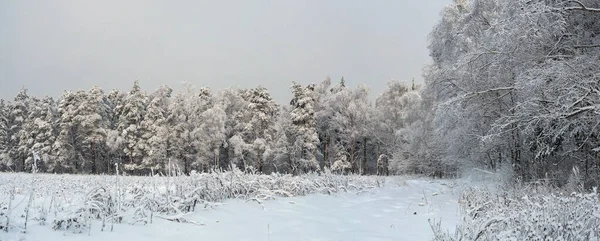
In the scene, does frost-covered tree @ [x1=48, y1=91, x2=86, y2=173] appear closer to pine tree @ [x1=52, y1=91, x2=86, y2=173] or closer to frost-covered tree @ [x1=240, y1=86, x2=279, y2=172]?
pine tree @ [x1=52, y1=91, x2=86, y2=173]

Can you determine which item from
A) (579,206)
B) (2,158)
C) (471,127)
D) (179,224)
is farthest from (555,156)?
(2,158)

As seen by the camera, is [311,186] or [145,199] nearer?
[145,199]

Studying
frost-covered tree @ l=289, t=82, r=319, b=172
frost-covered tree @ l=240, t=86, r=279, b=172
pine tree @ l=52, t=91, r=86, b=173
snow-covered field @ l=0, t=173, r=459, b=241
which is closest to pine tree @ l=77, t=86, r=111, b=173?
pine tree @ l=52, t=91, r=86, b=173

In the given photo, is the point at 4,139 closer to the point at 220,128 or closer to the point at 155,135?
the point at 155,135

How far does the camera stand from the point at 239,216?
6863 millimetres

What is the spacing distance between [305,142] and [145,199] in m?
28.9

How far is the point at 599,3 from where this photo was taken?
983cm

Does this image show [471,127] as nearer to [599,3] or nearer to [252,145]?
[599,3]

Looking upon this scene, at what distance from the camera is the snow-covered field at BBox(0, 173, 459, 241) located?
4.73 meters

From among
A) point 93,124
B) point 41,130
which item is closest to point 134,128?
point 93,124

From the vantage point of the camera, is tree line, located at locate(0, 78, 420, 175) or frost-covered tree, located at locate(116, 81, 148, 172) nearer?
tree line, located at locate(0, 78, 420, 175)

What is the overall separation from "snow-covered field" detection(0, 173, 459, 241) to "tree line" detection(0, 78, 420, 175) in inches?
919

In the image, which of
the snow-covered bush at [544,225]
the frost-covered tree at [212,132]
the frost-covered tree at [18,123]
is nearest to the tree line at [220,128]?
the frost-covered tree at [212,132]

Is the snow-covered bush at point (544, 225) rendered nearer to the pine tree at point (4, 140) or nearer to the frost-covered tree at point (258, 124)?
the frost-covered tree at point (258, 124)
